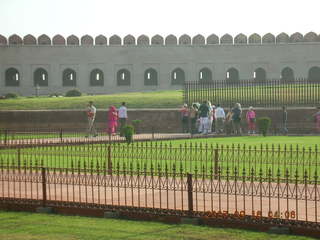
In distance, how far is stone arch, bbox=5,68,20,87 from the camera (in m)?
Result: 38.2

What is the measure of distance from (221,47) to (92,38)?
665cm

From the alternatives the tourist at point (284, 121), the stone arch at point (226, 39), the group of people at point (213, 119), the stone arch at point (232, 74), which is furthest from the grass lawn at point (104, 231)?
the stone arch at point (232, 74)

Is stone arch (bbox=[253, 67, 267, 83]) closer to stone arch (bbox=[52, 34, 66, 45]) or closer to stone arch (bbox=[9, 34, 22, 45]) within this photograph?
stone arch (bbox=[52, 34, 66, 45])

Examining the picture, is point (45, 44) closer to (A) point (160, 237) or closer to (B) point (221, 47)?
(B) point (221, 47)

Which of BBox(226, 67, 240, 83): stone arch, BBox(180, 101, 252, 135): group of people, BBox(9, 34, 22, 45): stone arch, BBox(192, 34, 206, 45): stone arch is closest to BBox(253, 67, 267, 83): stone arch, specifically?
BBox(226, 67, 240, 83): stone arch

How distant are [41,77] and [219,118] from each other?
66.2 ft

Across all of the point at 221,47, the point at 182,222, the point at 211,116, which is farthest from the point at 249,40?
the point at 182,222

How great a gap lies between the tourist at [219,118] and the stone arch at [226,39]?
1732cm

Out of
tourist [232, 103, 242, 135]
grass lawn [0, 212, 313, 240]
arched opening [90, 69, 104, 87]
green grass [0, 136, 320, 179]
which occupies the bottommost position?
grass lawn [0, 212, 313, 240]

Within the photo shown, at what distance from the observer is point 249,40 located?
3725 cm

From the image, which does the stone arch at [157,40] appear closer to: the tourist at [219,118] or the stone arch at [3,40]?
the stone arch at [3,40]

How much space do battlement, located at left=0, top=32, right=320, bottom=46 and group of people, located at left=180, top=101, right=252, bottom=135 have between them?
16.9 metres

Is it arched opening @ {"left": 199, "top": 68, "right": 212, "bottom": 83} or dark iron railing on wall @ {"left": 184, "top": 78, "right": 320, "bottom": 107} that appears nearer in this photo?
dark iron railing on wall @ {"left": 184, "top": 78, "right": 320, "bottom": 107}

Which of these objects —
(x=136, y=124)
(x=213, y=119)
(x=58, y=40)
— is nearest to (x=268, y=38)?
(x=58, y=40)
